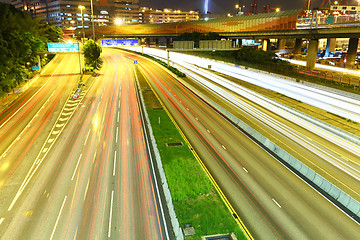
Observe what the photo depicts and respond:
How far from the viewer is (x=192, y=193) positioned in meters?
21.8

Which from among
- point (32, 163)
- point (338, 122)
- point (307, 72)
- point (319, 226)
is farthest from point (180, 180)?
point (307, 72)

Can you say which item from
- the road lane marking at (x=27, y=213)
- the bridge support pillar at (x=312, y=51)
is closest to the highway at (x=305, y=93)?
the bridge support pillar at (x=312, y=51)

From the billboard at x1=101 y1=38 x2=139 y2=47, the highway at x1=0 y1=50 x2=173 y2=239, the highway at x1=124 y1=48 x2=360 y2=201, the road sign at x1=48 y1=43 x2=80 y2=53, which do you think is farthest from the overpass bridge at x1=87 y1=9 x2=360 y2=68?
the road sign at x1=48 y1=43 x2=80 y2=53

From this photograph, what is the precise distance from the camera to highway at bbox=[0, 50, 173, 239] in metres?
18.5

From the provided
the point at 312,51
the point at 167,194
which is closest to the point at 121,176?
the point at 167,194

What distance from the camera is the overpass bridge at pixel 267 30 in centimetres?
6337

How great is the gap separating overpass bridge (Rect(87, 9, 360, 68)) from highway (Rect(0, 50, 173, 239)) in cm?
5223

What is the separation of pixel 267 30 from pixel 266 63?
16694mm

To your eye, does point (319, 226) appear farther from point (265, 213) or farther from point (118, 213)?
point (118, 213)

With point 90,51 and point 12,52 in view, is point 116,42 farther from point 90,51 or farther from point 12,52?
point 12,52

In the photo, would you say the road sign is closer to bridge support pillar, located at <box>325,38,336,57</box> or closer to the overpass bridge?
the overpass bridge

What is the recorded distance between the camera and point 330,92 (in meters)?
49.5

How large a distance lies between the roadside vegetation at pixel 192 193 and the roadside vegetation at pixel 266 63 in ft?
112

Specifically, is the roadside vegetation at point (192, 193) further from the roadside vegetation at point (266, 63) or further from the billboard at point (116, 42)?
the billboard at point (116, 42)
